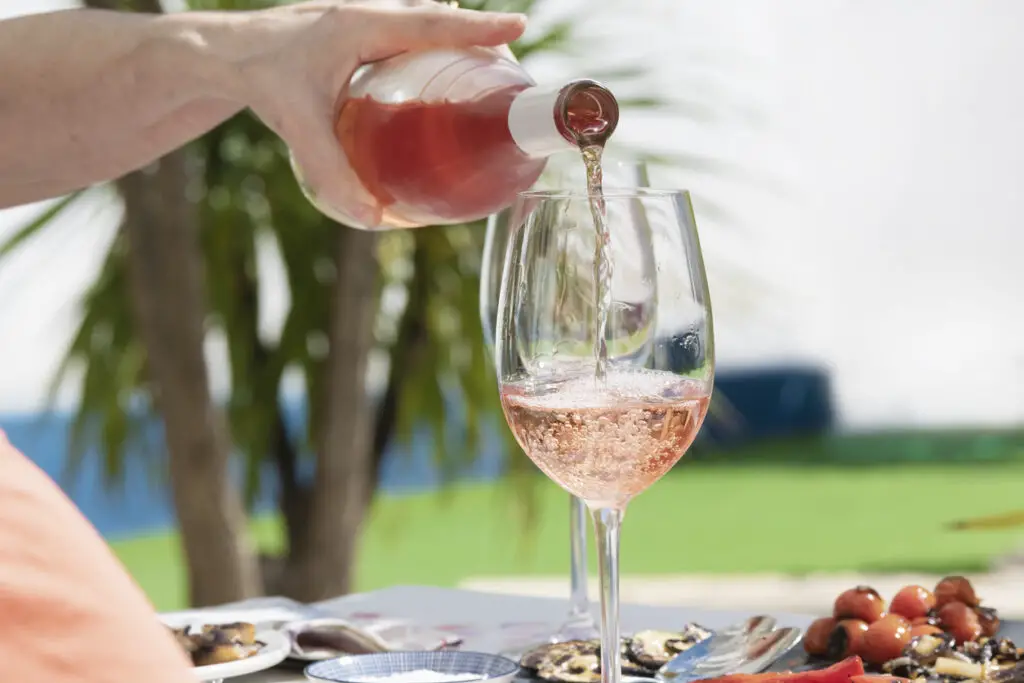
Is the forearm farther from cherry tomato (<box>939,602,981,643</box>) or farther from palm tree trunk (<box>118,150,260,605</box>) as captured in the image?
palm tree trunk (<box>118,150,260,605</box>)

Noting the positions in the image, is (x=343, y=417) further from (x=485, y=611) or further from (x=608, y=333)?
(x=608, y=333)

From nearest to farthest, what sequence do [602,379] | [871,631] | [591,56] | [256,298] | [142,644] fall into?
[142,644]
[602,379]
[871,631]
[591,56]
[256,298]

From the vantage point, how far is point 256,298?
385 centimetres

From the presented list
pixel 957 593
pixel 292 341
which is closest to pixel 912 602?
pixel 957 593

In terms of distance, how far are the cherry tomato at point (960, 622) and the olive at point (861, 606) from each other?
0.15 feet

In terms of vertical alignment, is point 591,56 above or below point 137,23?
above

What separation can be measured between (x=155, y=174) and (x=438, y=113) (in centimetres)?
180

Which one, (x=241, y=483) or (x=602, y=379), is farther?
(x=241, y=483)

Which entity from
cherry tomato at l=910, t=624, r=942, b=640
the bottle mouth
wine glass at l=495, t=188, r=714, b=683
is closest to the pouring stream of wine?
wine glass at l=495, t=188, r=714, b=683

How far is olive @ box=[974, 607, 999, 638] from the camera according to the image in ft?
3.18

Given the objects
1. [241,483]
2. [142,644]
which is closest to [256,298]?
[241,483]

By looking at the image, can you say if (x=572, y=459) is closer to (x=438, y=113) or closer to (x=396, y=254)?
(x=438, y=113)

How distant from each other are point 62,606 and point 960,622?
0.79 meters

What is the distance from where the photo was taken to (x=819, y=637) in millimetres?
956
